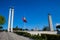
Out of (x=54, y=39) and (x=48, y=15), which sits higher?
(x=48, y=15)

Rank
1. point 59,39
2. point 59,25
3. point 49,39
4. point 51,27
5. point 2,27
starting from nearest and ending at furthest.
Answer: point 59,39 < point 49,39 < point 59,25 < point 51,27 < point 2,27

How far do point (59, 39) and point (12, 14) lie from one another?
34.8 m

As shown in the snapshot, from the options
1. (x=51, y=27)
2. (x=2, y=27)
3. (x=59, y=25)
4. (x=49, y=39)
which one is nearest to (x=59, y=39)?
(x=49, y=39)

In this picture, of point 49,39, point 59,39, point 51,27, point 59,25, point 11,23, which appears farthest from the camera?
point 11,23

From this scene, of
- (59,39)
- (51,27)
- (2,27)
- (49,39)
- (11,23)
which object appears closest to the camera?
(59,39)

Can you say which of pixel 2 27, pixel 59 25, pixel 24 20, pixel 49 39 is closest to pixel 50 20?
pixel 24 20

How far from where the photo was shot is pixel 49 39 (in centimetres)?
1848

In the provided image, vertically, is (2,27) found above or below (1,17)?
below

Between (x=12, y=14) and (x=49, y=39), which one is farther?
(x=12, y=14)

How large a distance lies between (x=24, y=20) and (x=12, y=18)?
493 centimetres

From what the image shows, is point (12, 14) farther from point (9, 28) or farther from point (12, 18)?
point (9, 28)

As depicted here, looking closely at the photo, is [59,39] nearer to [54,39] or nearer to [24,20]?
[54,39]

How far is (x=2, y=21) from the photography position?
5956 cm

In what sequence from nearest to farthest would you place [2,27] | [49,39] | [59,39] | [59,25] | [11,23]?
[59,39] < [49,39] < [59,25] < [11,23] < [2,27]
